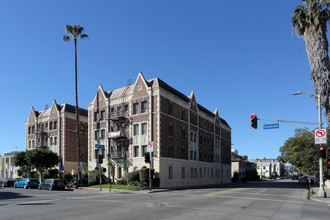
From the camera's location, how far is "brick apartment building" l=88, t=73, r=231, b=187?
41906 mm

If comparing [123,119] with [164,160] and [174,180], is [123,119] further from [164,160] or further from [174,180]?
[174,180]

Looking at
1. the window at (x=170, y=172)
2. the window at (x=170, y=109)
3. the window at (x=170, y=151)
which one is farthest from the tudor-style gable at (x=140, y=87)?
the window at (x=170, y=172)

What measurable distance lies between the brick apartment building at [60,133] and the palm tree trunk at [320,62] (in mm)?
42774

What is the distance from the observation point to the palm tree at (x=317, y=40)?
27.5 m

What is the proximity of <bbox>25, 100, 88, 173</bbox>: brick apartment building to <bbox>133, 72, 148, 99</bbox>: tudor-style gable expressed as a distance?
18719 millimetres

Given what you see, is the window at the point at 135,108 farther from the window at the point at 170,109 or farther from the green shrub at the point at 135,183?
the green shrub at the point at 135,183

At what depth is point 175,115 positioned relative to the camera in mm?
46094

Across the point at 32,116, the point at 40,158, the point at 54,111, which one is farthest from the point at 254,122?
the point at 32,116

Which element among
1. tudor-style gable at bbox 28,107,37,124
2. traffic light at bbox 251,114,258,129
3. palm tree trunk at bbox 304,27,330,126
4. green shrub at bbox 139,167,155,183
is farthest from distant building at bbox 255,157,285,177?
traffic light at bbox 251,114,258,129

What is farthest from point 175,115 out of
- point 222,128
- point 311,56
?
point 222,128

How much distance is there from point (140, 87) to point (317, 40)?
2386 centimetres

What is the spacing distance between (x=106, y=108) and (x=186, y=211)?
115ft

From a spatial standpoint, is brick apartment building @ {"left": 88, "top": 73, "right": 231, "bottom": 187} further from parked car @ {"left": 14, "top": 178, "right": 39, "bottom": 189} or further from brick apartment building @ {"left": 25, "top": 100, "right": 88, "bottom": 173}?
parked car @ {"left": 14, "top": 178, "right": 39, "bottom": 189}

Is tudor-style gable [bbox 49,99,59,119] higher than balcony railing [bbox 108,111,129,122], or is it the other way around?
tudor-style gable [bbox 49,99,59,119]
